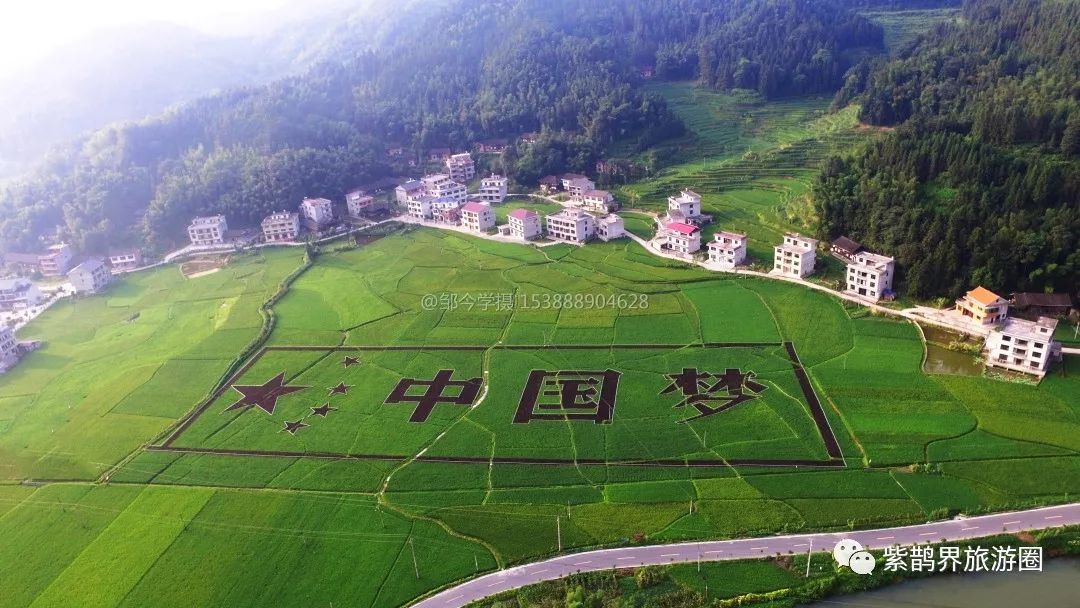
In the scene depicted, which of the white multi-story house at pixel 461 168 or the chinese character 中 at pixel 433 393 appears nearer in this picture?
the chinese character 中 at pixel 433 393

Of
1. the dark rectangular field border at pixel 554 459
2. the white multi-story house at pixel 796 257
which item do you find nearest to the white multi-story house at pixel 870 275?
the white multi-story house at pixel 796 257

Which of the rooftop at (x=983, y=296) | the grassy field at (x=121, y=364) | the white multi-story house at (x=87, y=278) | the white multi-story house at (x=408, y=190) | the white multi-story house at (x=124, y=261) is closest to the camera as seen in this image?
the grassy field at (x=121, y=364)

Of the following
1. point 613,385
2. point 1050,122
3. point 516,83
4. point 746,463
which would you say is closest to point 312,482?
point 613,385

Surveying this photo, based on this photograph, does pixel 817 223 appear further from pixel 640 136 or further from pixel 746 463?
pixel 640 136

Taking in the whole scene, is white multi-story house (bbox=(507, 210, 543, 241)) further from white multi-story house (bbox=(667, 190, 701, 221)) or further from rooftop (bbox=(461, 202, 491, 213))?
white multi-story house (bbox=(667, 190, 701, 221))

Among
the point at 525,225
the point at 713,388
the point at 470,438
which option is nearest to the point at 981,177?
the point at 713,388

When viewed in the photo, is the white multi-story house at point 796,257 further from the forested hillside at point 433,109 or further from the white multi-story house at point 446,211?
the forested hillside at point 433,109
